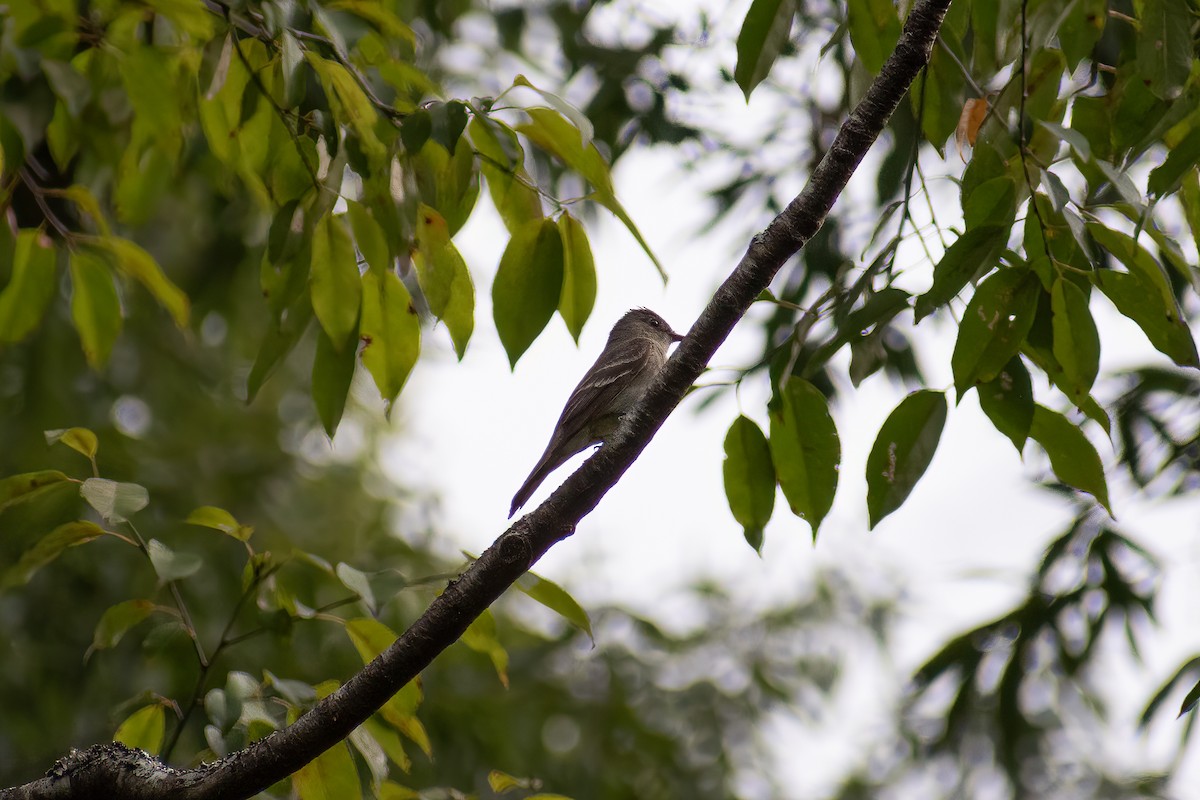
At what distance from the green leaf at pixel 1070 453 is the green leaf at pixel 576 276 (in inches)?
36.5

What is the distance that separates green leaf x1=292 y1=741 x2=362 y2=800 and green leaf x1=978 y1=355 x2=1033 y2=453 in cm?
138

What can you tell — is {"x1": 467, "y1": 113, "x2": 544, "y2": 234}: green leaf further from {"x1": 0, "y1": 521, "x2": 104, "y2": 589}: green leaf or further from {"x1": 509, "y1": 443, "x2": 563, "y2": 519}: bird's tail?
{"x1": 509, "y1": 443, "x2": 563, "y2": 519}: bird's tail

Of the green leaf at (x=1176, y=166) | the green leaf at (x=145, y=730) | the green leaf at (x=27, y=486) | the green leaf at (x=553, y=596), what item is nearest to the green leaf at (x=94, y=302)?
the green leaf at (x=27, y=486)

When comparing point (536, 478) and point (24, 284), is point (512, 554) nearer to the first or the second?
point (24, 284)

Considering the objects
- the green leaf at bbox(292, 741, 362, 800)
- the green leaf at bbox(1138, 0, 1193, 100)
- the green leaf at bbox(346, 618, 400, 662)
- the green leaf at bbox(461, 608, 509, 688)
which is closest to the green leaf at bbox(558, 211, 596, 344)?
the green leaf at bbox(461, 608, 509, 688)

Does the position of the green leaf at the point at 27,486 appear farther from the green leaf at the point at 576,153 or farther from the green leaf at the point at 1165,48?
the green leaf at the point at 1165,48

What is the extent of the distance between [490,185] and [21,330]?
3.98 ft

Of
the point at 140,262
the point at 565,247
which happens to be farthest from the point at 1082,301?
the point at 140,262

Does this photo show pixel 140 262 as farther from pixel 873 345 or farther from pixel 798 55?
pixel 798 55

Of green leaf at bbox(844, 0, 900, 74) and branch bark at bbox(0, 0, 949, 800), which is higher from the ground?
green leaf at bbox(844, 0, 900, 74)

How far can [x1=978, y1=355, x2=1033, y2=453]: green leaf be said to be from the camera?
2.03 m

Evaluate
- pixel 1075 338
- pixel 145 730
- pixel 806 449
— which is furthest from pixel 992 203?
pixel 145 730

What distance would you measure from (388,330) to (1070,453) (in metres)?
1.38

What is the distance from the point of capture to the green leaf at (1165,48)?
1890mm
